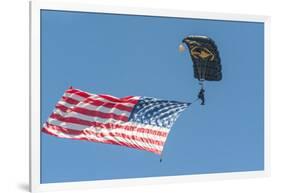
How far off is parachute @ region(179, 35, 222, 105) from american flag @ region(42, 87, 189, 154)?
1.06ft

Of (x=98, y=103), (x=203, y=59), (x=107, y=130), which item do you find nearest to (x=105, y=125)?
(x=107, y=130)

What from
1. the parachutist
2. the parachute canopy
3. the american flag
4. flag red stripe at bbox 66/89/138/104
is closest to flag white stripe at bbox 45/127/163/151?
the american flag

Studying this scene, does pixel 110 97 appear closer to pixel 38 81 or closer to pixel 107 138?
pixel 107 138

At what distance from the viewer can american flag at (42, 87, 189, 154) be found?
4.27 meters

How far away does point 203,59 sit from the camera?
186 inches

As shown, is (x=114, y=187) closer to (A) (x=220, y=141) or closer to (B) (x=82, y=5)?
(A) (x=220, y=141)

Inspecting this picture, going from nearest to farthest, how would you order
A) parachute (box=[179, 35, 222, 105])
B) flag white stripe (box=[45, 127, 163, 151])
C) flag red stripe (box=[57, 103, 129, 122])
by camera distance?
flag white stripe (box=[45, 127, 163, 151]), flag red stripe (box=[57, 103, 129, 122]), parachute (box=[179, 35, 222, 105])

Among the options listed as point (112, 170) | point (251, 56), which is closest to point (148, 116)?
point (112, 170)

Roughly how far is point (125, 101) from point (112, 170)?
60cm

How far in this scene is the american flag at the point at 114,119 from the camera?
427 cm

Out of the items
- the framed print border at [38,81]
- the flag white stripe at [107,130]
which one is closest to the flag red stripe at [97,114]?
the flag white stripe at [107,130]

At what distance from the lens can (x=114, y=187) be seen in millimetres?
4383

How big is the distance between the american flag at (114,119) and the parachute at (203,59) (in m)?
0.32

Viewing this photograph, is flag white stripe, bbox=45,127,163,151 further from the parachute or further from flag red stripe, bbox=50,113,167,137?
the parachute
